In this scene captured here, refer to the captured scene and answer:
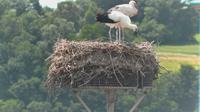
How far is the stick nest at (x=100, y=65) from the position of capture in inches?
513

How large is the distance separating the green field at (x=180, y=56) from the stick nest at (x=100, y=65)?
38.0 m

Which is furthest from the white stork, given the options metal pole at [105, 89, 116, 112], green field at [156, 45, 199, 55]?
→ green field at [156, 45, 199, 55]

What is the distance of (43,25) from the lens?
2297 inches

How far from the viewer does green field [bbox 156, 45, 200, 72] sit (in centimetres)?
5297

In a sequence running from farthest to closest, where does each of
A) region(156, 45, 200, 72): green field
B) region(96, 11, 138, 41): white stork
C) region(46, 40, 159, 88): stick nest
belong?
region(156, 45, 200, 72): green field, region(96, 11, 138, 41): white stork, region(46, 40, 159, 88): stick nest

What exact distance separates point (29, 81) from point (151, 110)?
19.8 ft

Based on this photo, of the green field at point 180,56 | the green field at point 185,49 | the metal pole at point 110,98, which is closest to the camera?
the metal pole at point 110,98

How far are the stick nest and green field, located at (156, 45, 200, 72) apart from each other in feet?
125

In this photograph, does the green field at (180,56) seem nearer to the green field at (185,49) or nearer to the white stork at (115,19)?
the green field at (185,49)

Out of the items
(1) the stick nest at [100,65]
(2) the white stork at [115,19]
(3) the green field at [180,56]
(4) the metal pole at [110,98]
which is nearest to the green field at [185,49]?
(3) the green field at [180,56]

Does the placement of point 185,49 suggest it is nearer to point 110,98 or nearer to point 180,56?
point 180,56

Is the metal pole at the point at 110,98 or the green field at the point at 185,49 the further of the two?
the green field at the point at 185,49

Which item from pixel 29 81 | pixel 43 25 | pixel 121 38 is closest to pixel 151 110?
pixel 29 81

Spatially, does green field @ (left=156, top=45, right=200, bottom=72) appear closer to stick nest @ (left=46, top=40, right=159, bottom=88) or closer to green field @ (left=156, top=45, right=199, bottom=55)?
green field @ (left=156, top=45, right=199, bottom=55)
